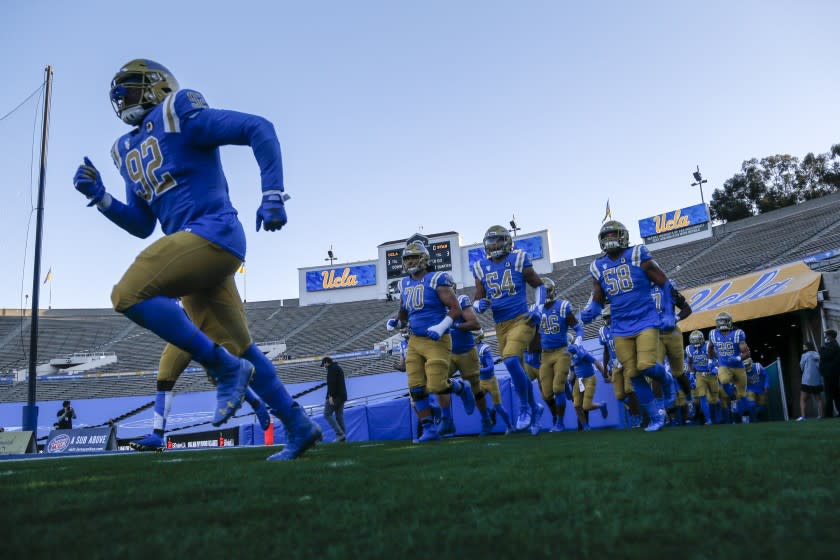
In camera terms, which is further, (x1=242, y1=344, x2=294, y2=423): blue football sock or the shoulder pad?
(x1=242, y1=344, x2=294, y2=423): blue football sock

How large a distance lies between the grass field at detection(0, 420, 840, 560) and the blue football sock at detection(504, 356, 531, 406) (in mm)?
4795

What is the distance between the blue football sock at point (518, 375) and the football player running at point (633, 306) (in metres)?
1.18

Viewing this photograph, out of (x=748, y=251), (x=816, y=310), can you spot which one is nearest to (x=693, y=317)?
(x=816, y=310)

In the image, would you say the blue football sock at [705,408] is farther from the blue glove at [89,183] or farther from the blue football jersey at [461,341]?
the blue glove at [89,183]

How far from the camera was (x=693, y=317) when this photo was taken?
55.2 feet

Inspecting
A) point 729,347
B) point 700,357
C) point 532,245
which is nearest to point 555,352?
point 729,347

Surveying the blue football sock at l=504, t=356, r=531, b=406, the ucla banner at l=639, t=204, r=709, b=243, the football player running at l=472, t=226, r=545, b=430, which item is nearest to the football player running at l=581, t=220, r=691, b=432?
the football player running at l=472, t=226, r=545, b=430

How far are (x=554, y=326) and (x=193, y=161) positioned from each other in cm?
674

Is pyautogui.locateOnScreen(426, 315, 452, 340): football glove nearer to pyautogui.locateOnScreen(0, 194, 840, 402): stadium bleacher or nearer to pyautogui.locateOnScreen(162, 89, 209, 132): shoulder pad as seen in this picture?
pyautogui.locateOnScreen(162, 89, 209, 132): shoulder pad

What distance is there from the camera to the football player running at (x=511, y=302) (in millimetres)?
8312

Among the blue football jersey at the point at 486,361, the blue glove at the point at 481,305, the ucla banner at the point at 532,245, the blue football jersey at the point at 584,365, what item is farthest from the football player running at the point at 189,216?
the ucla banner at the point at 532,245

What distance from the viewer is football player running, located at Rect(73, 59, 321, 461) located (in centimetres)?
370

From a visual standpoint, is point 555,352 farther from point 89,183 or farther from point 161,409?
point 89,183

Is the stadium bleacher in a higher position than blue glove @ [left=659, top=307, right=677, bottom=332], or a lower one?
higher
